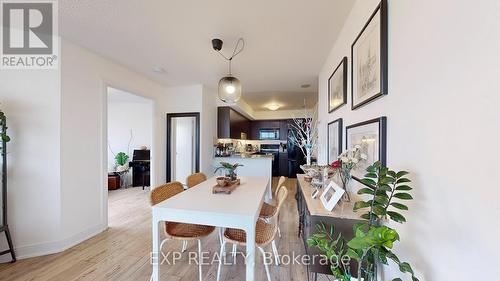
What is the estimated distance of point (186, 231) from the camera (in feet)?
6.23

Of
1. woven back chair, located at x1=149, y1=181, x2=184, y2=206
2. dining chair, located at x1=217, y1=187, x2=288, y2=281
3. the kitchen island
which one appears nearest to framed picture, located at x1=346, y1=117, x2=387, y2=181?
dining chair, located at x1=217, y1=187, x2=288, y2=281

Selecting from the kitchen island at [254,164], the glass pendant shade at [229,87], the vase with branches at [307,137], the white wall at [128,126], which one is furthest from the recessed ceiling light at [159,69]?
the white wall at [128,126]

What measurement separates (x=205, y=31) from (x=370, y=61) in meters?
1.72

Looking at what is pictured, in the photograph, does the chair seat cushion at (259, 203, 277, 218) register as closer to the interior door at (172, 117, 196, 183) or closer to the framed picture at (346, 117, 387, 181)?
the framed picture at (346, 117, 387, 181)

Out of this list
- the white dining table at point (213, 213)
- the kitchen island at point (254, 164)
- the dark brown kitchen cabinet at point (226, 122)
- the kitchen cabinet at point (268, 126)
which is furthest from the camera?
the kitchen cabinet at point (268, 126)

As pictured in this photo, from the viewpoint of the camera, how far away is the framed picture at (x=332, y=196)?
142cm

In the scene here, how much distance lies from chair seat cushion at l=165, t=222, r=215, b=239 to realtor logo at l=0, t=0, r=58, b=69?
2.33 m

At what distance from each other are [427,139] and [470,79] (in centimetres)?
29

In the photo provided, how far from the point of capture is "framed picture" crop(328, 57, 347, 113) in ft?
6.66

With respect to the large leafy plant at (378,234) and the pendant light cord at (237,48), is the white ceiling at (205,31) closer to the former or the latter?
the pendant light cord at (237,48)

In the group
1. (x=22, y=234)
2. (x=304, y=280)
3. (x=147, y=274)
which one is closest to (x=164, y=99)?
(x=22, y=234)

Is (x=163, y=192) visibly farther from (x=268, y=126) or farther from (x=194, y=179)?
(x=268, y=126)

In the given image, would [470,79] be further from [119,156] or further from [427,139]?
[119,156]

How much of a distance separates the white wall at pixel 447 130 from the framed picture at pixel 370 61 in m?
0.06
